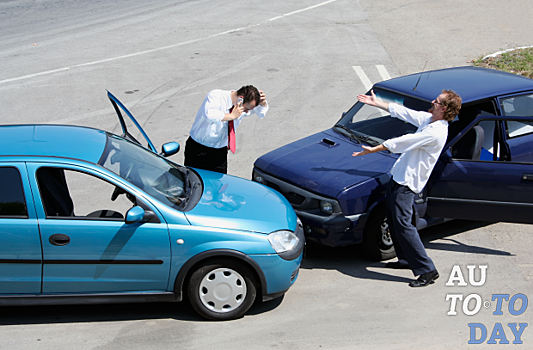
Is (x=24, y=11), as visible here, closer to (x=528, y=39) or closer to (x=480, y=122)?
(x=528, y=39)

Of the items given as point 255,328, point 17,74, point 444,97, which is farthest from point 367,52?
point 255,328

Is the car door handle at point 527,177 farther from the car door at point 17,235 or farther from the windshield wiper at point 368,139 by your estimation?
the car door at point 17,235

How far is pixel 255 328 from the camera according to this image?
5191 millimetres

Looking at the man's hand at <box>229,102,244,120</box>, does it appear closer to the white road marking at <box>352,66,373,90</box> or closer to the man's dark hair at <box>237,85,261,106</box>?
the man's dark hair at <box>237,85,261,106</box>

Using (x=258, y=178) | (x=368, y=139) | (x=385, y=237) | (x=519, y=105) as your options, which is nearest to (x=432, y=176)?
(x=385, y=237)

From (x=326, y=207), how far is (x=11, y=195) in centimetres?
303

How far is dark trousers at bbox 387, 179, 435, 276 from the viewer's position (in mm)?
5867

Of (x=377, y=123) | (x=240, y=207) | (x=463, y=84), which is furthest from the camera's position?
(x=377, y=123)

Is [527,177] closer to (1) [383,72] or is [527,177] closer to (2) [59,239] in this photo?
(2) [59,239]

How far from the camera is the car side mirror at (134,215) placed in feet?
15.7

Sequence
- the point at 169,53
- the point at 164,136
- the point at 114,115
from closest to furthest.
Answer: the point at 164,136 → the point at 114,115 → the point at 169,53

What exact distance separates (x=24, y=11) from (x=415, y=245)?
1726 centimetres

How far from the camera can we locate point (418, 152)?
19.2ft

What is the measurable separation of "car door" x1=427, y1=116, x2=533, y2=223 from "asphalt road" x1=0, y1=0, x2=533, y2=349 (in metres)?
0.57
